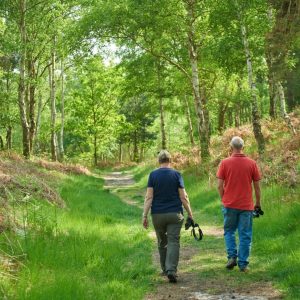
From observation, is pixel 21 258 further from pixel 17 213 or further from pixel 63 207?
pixel 63 207

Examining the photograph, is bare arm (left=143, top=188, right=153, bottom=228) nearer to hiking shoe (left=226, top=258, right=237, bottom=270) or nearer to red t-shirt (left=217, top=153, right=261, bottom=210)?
red t-shirt (left=217, top=153, right=261, bottom=210)

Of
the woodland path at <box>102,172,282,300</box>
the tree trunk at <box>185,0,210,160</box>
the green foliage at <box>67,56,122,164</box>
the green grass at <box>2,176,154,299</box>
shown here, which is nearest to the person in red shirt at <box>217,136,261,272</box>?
the woodland path at <box>102,172,282,300</box>

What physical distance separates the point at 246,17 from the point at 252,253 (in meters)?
11.2

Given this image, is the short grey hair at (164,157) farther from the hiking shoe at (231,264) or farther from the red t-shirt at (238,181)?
the hiking shoe at (231,264)

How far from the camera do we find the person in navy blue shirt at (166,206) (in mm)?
7586

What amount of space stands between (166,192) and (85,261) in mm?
1819

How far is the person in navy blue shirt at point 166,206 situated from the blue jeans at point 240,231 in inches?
34.6

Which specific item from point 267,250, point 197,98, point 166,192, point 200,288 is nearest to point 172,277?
point 200,288

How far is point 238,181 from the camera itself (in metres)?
8.09

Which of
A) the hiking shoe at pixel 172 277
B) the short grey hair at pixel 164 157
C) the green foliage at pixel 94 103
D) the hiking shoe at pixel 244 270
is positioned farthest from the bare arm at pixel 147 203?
the green foliage at pixel 94 103

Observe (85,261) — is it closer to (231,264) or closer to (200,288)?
(200,288)

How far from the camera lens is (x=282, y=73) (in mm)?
9758

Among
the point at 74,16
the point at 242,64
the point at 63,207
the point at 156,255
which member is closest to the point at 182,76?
the point at 242,64

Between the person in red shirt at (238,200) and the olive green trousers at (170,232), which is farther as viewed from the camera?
the person in red shirt at (238,200)
